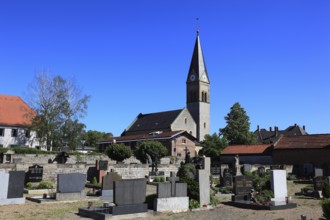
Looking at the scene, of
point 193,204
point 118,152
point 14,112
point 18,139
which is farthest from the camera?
point 14,112

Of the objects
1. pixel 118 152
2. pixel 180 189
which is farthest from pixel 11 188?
pixel 118 152

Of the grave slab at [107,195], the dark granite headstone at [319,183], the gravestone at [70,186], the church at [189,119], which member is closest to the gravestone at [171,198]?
the grave slab at [107,195]

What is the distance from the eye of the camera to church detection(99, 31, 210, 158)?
202ft

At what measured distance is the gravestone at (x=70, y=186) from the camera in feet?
57.0

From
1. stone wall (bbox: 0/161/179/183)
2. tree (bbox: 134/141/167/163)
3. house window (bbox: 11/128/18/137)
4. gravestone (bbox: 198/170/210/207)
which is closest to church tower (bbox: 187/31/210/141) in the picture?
tree (bbox: 134/141/167/163)

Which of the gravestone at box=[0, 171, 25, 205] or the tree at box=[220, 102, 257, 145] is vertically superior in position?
the tree at box=[220, 102, 257, 145]

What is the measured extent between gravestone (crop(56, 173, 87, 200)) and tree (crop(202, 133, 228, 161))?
36.1m

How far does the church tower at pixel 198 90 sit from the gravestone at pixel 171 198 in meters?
62.5

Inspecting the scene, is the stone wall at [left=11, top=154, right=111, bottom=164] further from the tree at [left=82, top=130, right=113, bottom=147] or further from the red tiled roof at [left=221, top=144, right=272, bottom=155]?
the tree at [left=82, top=130, right=113, bottom=147]

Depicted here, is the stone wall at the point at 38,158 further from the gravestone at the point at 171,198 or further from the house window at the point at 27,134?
the gravestone at the point at 171,198

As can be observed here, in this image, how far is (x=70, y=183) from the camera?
58.8ft

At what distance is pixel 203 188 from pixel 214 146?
38475 millimetres

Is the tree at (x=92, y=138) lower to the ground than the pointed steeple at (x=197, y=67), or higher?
lower

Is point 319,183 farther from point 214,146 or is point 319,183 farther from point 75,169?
point 214,146
